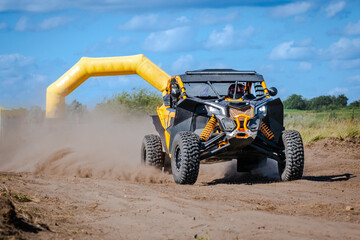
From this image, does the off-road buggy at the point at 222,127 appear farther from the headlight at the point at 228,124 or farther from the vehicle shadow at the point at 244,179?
the vehicle shadow at the point at 244,179

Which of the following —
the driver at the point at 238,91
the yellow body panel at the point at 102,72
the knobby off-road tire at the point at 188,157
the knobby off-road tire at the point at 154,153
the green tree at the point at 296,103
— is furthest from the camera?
the green tree at the point at 296,103

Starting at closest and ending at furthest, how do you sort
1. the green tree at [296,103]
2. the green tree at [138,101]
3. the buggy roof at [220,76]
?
the buggy roof at [220,76]
the green tree at [138,101]
the green tree at [296,103]

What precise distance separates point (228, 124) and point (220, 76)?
1833 millimetres

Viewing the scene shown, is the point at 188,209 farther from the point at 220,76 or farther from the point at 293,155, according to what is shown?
the point at 220,76

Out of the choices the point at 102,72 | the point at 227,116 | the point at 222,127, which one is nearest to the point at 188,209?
the point at 222,127

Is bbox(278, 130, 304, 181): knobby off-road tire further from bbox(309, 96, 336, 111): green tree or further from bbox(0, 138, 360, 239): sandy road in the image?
bbox(309, 96, 336, 111): green tree

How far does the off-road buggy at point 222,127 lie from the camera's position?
10.1m

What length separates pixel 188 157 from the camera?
32.6ft

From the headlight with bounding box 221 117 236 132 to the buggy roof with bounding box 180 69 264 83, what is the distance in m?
1.61

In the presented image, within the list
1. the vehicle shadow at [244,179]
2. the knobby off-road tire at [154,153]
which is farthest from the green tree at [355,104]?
the knobby off-road tire at [154,153]

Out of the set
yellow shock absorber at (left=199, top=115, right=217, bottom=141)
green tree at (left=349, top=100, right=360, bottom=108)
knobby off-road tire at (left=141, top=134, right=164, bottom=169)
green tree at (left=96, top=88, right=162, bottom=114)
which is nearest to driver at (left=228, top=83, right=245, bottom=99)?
yellow shock absorber at (left=199, top=115, right=217, bottom=141)

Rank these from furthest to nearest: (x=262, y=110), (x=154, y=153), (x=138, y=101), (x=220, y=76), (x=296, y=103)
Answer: (x=296, y=103)
(x=138, y=101)
(x=154, y=153)
(x=220, y=76)
(x=262, y=110)

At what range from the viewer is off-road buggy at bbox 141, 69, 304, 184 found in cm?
1009

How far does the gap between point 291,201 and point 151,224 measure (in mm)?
2960
